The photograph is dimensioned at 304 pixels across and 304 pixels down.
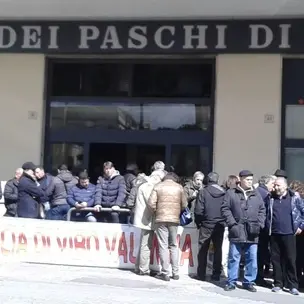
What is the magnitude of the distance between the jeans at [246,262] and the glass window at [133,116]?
526 centimetres

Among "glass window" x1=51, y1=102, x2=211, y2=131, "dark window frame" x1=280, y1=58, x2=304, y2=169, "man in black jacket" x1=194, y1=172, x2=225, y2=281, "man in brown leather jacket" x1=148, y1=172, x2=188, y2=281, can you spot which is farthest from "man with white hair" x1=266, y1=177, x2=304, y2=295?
"glass window" x1=51, y1=102, x2=211, y2=131

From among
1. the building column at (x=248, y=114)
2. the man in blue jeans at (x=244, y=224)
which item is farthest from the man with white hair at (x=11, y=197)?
the building column at (x=248, y=114)

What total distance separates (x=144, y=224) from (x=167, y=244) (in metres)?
0.49

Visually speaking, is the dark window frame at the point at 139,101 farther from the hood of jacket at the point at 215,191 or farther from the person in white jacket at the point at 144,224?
the person in white jacket at the point at 144,224

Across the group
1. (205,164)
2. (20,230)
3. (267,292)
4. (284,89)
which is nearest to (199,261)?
(267,292)

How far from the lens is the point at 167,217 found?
923 centimetres

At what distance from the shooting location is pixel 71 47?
13.8m

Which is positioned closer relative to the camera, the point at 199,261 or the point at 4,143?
the point at 199,261

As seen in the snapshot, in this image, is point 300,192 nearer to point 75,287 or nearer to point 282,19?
point 75,287

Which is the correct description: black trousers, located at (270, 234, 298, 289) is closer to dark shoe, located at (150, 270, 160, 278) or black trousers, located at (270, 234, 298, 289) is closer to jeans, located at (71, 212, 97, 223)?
dark shoe, located at (150, 270, 160, 278)

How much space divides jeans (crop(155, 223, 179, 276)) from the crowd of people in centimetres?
2

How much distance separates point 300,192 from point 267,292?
164 cm

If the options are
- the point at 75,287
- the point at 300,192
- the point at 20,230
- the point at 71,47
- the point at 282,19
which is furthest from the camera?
the point at 71,47

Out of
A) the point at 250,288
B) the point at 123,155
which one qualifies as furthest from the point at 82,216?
the point at 250,288
